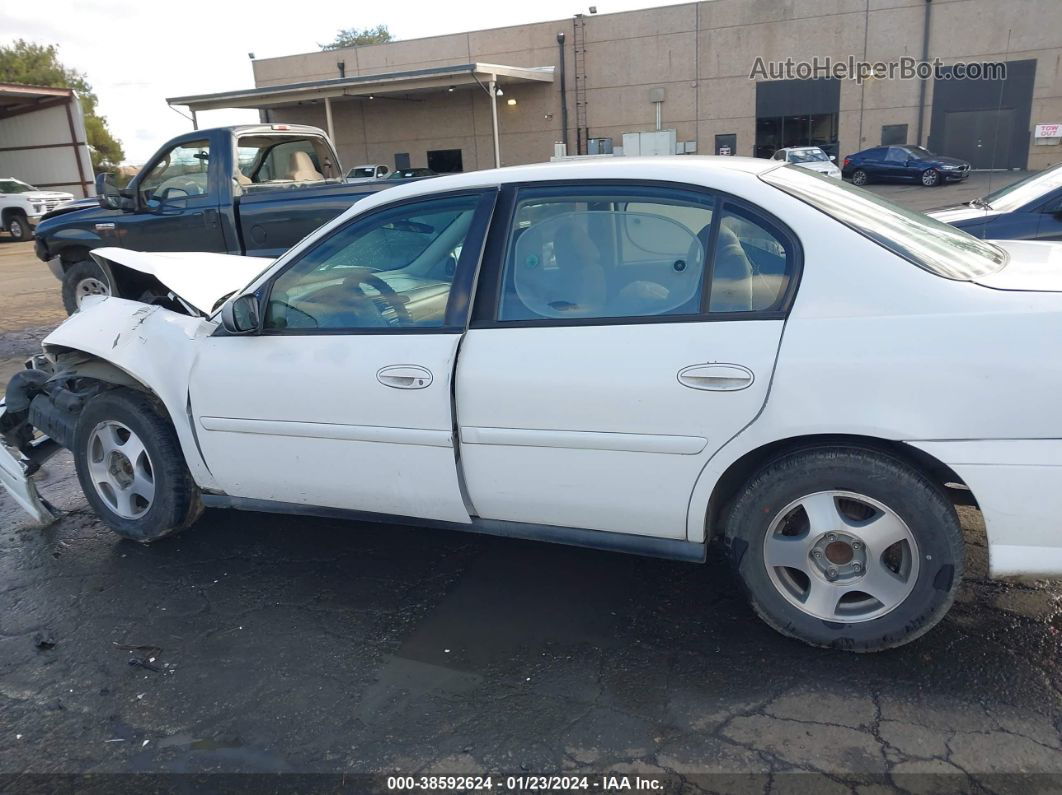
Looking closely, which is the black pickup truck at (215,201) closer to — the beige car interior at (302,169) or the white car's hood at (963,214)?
the beige car interior at (302,169)

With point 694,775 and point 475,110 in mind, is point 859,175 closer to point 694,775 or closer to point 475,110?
point 475,110

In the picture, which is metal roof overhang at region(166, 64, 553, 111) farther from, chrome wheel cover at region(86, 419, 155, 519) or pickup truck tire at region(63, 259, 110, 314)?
chrome wheel cover at region(86, 419, 155, 519)

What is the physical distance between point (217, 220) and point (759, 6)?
2924 cm

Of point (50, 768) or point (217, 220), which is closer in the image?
point (50, 768)

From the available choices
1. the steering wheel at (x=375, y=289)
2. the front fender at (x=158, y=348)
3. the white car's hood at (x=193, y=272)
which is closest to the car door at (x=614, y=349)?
the steering wheel at (x=375, y=289)

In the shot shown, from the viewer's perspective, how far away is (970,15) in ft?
95.9

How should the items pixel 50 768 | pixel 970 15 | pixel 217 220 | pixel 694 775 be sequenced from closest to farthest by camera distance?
1. pixel 694 775
2. pixel 50 768
3. pixel 217 220
4. pixel 970 15

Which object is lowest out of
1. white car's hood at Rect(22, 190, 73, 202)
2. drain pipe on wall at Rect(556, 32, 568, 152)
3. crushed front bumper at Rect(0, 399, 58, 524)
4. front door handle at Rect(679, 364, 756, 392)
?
crushed front bumper at Rect(0, 399, 58, 524)

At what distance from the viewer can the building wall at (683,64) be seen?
29.6 metres

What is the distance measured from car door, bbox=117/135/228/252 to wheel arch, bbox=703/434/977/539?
6.44 metres

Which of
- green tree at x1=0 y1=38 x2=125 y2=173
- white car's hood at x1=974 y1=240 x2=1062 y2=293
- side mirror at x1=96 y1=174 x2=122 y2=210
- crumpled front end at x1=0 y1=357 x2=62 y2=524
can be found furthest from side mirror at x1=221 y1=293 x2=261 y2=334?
green tree at x1=0 y1=38 x2=125 y2=173

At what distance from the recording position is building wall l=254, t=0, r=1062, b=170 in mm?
29609

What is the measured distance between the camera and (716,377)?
264 cm

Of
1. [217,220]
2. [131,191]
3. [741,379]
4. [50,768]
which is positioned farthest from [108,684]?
[131,191]
